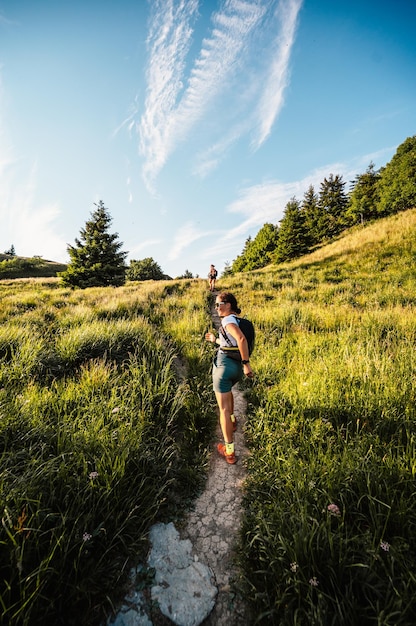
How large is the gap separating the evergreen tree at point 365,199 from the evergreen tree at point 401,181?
303cm

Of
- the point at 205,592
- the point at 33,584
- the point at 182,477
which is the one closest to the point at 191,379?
the point at 182,477

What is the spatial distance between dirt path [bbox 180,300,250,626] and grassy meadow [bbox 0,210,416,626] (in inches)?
5.9

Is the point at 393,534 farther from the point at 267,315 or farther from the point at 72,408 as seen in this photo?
the point at 267,315

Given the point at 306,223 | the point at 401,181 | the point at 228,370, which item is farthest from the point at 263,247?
the point at 228,370

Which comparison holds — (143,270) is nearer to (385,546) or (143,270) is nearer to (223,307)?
(223,307)

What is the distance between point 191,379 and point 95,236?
98.7 ft

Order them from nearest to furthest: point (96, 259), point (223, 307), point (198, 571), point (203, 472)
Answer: point (198, 571)
point (203, 472)
point (223, 307)
point (96, 259)

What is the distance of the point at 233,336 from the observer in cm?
351

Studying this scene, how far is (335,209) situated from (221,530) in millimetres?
57198

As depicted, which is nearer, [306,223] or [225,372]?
[225,372]

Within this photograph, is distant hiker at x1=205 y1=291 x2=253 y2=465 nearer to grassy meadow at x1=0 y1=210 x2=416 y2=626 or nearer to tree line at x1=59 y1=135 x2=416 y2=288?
grassy meadow at x1=0 y1=210 x2=416 y2=626

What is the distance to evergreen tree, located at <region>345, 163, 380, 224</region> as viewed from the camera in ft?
126

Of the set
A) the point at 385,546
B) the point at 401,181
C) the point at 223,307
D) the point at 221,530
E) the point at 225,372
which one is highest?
the point at 401,181

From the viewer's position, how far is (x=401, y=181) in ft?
98.8
